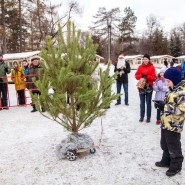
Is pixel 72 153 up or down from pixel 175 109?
down

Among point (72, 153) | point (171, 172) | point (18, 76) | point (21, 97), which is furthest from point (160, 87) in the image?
point (21, 97)

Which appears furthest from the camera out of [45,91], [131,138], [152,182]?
[131,138]

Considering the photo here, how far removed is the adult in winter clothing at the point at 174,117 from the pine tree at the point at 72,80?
1.06 meters

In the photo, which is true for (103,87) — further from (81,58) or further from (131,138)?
(131,138)

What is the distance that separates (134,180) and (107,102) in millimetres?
1347

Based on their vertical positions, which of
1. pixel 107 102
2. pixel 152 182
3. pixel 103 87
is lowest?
pixel 152 182

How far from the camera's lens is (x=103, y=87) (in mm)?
4293

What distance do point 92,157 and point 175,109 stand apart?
67.4 inches

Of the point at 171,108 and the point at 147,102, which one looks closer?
the point at 171,108

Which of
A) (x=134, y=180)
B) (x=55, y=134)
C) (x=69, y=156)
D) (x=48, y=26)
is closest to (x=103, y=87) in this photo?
(x=69, y=156)

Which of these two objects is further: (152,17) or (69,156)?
(152,17)

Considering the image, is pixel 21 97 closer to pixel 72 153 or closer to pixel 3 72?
pixel 3 72

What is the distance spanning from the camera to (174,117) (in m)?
3.58

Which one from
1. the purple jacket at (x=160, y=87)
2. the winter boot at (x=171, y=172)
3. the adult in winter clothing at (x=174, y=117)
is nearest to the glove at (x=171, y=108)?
the adult in winter clothing at (x=174, y=117)
